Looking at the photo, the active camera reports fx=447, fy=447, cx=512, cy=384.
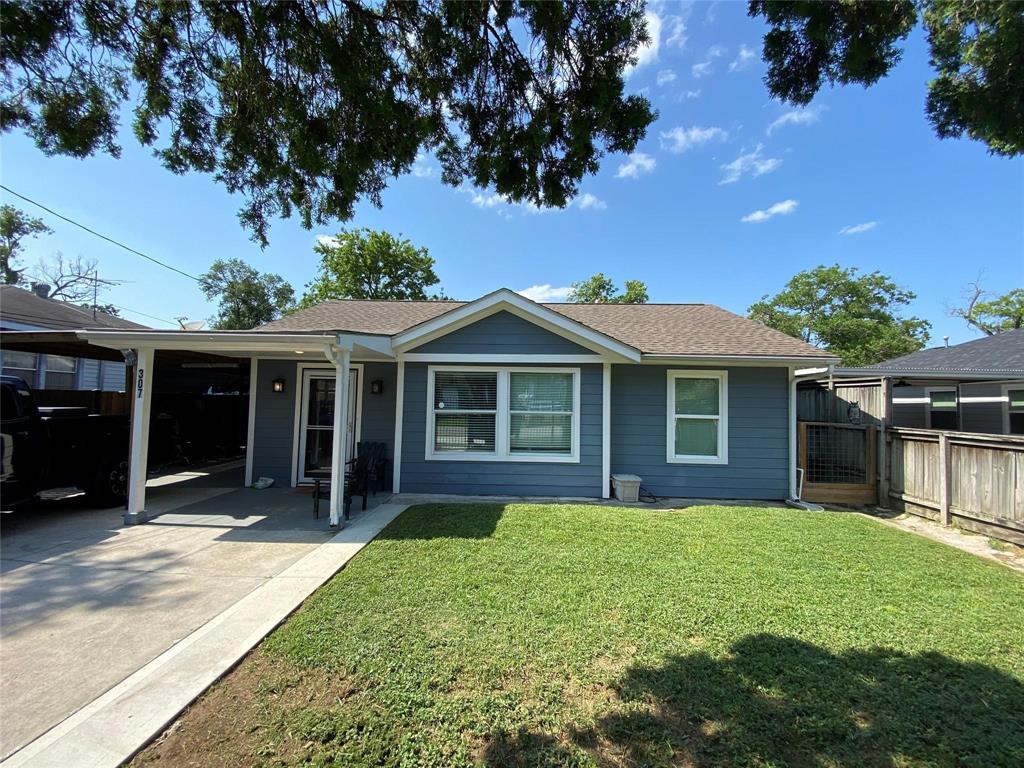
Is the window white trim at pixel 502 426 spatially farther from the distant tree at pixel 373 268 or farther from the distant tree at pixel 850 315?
the distant tree at pixel 850 315

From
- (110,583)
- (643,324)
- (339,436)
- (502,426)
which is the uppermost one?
(643,324)

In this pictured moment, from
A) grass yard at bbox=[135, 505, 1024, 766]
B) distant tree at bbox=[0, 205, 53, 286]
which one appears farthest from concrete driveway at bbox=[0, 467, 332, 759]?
distant tree at bbox=[0, 205, 53, 286]

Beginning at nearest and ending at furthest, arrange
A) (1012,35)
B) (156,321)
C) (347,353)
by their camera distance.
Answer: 1. (1012,35)
2. (347,353)
3. (156,321)

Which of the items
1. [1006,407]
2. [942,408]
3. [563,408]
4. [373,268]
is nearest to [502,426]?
[563,408]

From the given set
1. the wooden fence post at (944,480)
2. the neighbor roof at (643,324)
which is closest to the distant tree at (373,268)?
the neighbor roof at (643,324)

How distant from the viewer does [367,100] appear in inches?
122

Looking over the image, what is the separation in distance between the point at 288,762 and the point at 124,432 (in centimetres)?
737

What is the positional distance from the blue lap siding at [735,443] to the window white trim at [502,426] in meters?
0.77

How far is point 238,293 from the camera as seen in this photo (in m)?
32.9

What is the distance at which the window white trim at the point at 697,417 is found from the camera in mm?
7969

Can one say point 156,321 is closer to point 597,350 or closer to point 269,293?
point 269,293

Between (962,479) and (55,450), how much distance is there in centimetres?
1265

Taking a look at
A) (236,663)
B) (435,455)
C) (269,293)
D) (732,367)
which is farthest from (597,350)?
(269,293)

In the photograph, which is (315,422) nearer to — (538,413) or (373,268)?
(538,413)
